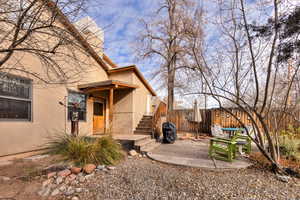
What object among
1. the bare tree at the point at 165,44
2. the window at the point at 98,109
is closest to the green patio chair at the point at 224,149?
the window at the point at 98,109

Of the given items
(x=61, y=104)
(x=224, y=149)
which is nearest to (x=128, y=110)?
(x=61, y=104)

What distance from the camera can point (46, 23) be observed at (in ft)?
7.83

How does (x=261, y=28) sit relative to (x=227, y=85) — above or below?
above

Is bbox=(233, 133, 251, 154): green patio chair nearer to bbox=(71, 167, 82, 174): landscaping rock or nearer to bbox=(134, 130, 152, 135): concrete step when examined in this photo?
bbox=(134, 130, 152, 135): concrete step

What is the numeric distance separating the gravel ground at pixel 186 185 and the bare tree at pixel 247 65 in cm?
82

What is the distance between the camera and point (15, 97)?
171 inches

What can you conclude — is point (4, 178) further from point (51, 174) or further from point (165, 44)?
point (165, 44)

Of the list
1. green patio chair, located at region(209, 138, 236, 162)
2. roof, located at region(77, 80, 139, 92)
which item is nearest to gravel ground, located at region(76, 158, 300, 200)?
green patio chair, located at region(209, 138, 236, 162)

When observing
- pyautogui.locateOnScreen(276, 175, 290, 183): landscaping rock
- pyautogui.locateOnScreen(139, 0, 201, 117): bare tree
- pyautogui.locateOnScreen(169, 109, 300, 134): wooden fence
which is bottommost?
pyautogui.locateOnScreen(276, 175, 290, 183): landscaping rock

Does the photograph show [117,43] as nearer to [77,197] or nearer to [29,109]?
[77,197]

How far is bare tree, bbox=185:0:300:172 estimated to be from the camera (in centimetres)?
340

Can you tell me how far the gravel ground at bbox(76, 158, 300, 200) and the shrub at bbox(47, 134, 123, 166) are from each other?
1.68 ft

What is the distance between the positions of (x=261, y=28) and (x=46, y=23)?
4659 mm

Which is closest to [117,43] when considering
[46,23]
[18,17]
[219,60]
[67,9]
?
[67,9]
